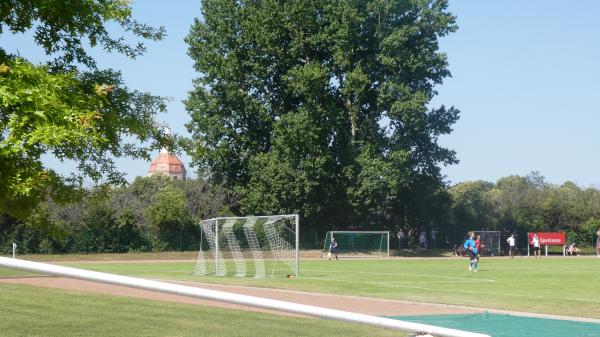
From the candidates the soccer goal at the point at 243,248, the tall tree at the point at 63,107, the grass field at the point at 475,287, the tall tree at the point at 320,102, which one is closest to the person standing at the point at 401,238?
the tall tree at the point at 320,102

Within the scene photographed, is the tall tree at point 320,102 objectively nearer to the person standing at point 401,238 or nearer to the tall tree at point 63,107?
the person standing at point 401,238

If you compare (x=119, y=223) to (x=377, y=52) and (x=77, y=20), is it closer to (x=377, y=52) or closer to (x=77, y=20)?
(x=377, y=52)

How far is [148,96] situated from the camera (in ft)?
43.0

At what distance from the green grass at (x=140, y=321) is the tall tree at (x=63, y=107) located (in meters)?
2.72

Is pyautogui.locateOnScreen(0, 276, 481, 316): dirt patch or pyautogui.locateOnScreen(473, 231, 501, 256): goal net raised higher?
pyautogui.locateOnScreen(473, 231, 501, 256): goal net

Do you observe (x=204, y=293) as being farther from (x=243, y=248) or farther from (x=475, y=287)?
(x=243, y=248)

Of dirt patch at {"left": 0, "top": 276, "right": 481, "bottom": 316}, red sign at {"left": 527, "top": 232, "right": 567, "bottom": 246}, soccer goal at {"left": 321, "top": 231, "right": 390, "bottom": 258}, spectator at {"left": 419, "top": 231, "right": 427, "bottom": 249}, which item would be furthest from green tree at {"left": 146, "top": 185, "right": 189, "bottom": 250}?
dirt patch at {"left": 0, "top": 276, "right": 481, "bottom": 316}

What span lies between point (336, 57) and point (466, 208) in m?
20.6

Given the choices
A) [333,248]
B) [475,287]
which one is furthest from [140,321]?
[333,248]

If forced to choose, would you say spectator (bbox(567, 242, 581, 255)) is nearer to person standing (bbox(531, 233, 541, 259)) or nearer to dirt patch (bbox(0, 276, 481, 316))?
person standing (bbox(531, 233, 541, 259))

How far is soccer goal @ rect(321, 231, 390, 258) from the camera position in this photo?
59688 mm

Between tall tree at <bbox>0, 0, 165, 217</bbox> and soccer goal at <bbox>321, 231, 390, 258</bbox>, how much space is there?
45.0m

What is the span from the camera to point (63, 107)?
1059cm

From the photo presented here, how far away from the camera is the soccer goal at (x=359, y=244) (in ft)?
196
